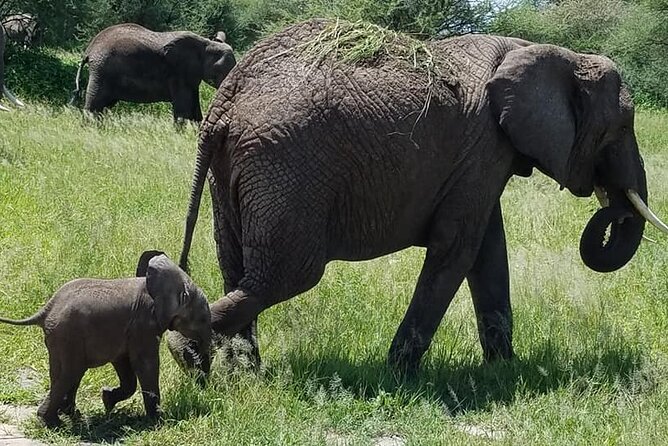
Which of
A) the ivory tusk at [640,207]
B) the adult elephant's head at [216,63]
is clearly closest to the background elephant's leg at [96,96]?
the adult elephant's head at [216,63]

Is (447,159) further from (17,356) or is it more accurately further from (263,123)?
(17,356)

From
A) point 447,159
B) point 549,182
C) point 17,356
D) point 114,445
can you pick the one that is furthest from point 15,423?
point 549,182

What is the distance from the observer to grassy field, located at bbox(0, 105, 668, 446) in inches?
180

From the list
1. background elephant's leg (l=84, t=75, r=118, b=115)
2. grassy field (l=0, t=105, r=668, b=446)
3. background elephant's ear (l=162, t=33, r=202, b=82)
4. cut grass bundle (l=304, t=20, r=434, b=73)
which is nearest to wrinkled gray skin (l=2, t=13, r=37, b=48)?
background elephant's leg (l=84, t=75, r=118, b=115)

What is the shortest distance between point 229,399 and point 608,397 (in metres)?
2.00

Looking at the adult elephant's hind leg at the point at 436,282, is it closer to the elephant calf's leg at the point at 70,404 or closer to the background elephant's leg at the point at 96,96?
the elephant calf's leg at the point at 70,404

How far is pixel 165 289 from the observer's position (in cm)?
436

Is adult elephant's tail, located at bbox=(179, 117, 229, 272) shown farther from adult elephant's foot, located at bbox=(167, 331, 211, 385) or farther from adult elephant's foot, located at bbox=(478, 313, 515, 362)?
adult elephant's foot, located at bbox=(478, 313, 515, 362)

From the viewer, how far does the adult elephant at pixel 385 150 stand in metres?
4.89

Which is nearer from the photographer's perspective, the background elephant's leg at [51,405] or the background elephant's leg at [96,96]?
the background elephant's leg at [51,405]

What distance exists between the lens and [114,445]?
4.22 metres

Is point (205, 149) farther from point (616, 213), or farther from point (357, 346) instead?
point (616, 213)

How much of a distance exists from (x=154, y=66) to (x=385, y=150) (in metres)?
11.9

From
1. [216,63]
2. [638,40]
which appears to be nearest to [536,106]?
[216,63]
